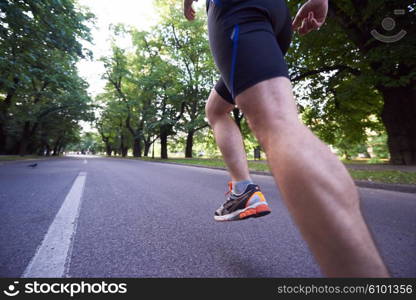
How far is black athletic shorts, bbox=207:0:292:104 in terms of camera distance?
0.75 meters

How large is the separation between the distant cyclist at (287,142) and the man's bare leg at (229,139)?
0.59 metres

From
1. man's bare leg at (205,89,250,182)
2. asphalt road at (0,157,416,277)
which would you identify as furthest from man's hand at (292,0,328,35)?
asphalt road at (0,157,416,277)

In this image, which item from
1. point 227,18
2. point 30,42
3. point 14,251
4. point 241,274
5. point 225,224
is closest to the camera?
point 227,18

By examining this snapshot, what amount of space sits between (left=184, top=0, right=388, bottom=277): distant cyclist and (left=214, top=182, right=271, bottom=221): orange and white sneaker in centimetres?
68

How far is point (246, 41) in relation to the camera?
30.5 inches

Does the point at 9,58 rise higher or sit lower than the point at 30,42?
lower

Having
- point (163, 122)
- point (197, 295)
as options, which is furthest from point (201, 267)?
point (163, 122)

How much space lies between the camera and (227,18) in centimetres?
85

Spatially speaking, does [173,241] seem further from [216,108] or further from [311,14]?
[311,14]

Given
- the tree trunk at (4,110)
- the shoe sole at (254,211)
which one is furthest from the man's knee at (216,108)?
the tree trunk at (4,110)

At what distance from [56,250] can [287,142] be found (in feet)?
5.23

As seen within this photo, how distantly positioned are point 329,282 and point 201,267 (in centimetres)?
82

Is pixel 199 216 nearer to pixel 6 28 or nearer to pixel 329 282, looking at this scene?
pixel 329 282

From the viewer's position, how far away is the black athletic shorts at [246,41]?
29.4 inches
